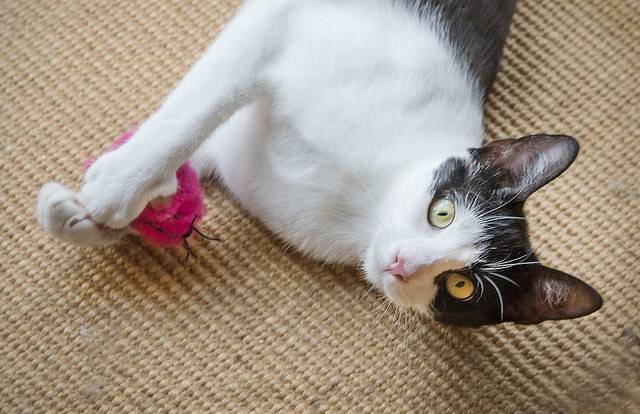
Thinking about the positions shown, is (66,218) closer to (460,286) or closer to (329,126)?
(329,126)

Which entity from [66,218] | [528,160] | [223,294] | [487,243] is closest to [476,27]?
[528,160]

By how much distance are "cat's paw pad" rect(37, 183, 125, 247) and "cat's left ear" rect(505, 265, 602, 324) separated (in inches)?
28.1

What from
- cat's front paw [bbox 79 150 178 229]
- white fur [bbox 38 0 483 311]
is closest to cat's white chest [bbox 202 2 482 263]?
white fur [bbox 38 0 483 311]

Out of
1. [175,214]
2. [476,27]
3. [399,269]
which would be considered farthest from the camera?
[476,27]

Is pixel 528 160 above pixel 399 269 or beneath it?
above

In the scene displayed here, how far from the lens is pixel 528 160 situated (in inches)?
42.8

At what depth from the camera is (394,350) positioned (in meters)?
1.28

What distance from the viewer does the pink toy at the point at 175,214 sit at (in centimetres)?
117

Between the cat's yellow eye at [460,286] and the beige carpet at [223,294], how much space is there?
24cm

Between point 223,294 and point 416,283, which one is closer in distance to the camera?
point 416,283

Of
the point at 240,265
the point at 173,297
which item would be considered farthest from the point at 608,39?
the point at 173,297

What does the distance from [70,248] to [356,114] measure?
60 cm

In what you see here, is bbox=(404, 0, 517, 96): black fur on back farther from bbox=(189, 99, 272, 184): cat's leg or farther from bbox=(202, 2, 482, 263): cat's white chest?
bbox=(189, 99, 272, 184): cat's leg

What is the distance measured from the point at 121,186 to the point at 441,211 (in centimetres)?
52
